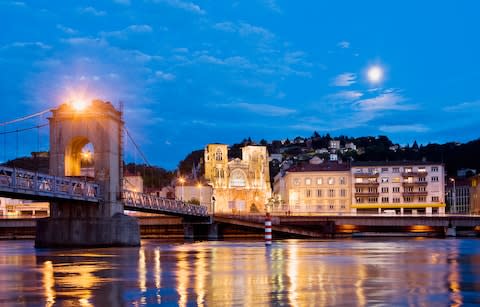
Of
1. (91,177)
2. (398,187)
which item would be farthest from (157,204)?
(398,187)

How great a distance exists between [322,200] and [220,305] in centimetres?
14684

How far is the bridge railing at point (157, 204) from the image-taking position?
72550 millimetres

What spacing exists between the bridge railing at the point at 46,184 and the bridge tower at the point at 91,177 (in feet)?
6.05

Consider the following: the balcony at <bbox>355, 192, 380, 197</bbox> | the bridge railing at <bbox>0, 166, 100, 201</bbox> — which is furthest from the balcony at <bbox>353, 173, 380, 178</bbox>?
the bridge railing at <bbox>0, 166, 100, 201</bbox>

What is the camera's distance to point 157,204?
82562 millimetres

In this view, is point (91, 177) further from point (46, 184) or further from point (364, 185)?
point (364, 185)

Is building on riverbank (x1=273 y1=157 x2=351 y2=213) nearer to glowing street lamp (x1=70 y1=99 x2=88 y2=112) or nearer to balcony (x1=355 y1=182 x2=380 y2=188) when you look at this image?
balcony (x1=355 y1=182 x2=380 y2=188)

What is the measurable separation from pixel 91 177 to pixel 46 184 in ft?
32.4

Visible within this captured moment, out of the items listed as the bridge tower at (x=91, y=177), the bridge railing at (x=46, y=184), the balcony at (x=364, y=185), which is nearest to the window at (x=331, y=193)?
the balcony at (x=364, y=185)

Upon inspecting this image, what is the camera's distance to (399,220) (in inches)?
4301

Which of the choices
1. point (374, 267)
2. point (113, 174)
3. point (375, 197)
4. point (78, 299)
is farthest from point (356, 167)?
point (78, 299)

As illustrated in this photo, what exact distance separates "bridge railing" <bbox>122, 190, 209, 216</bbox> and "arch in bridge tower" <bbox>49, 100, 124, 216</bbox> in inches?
133

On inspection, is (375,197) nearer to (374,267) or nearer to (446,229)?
(446,229)

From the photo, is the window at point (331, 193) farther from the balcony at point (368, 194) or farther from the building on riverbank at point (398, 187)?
the balcony at point (368, 194)
